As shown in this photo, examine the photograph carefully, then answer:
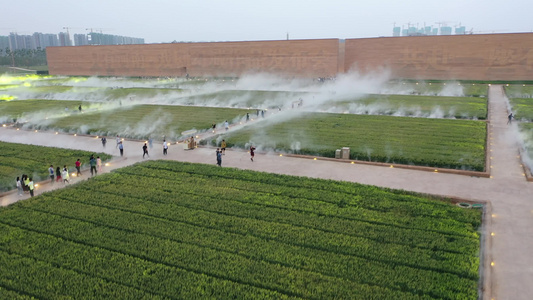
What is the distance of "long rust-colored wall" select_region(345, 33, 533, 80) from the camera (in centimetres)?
5516

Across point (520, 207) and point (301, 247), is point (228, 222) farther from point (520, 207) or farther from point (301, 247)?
point (520, 207)

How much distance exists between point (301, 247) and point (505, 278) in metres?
4.62

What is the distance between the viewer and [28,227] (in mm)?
11602

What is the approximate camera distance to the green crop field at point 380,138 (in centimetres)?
1866

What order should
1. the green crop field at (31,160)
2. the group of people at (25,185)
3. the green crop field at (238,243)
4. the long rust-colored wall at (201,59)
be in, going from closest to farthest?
the green crop field at (238,243), the group of people at (25,185), the green crop field at (31,160), the long rust-colored wall at (201,59)

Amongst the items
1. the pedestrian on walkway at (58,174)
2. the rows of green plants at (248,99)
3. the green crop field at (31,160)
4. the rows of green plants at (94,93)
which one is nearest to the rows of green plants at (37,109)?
the rows of green plants at (94,93)

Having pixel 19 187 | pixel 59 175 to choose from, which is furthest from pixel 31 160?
pixel 19 187

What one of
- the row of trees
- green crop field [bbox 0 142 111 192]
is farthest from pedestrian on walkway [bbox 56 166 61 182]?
the row of trees

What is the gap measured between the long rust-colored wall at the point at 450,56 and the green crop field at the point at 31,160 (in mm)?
50836

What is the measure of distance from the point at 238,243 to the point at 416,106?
2938 centimetres

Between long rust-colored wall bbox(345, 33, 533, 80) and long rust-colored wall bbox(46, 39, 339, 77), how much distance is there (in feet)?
19.7

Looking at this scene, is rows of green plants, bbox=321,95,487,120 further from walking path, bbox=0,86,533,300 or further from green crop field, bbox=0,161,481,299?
green crop field, bbox=0,161,481,299

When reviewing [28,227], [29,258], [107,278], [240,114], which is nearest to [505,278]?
[107,278]

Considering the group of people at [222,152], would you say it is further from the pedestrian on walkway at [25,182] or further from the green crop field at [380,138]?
the pedestrian on walkway at [25,182]
